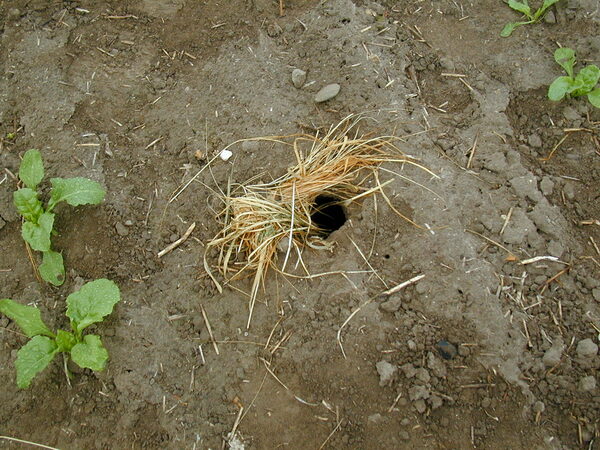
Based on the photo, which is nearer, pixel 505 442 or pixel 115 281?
pixel 505 442

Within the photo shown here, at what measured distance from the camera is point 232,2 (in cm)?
308

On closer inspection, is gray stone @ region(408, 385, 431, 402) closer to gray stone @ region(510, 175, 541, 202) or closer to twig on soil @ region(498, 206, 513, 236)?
twig on soil @ region(498, 206, 513, 236)

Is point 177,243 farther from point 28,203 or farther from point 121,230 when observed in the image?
point 28,203

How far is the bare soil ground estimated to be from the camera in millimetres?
2275

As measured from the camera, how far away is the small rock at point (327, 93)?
9.11 ft

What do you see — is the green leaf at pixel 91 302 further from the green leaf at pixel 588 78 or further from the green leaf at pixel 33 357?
the green leaf at pixel 588 78

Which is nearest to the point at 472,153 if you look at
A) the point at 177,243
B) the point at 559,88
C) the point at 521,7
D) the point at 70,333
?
the point at 559,88

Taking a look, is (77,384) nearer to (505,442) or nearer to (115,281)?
(115,281)

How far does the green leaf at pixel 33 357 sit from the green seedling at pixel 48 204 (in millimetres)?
295

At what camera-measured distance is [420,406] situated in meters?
2.23

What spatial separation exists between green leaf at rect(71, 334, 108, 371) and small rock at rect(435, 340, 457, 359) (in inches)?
54.6

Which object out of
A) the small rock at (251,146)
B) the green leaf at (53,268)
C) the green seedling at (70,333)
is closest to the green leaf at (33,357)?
the green seedling at (70,333)

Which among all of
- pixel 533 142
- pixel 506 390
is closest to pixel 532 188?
pixel 533 142

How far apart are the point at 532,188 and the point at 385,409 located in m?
1.19
